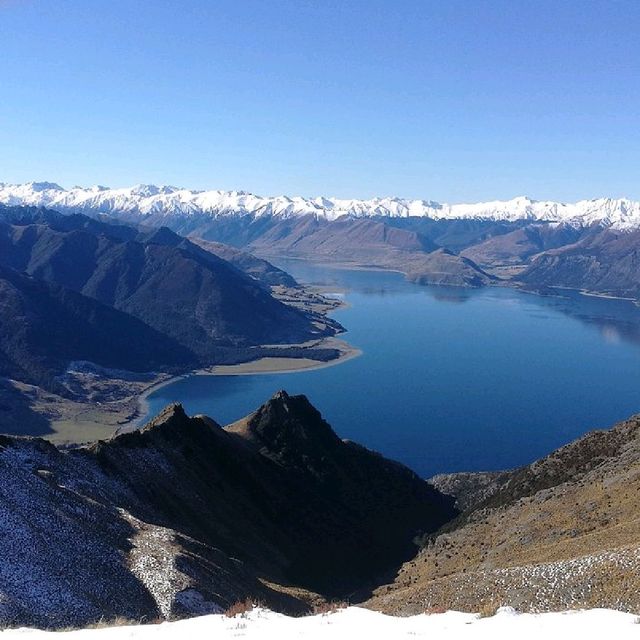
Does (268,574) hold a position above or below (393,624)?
below

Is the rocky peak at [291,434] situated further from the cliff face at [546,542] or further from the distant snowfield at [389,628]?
the distant snowfield at [389,628]

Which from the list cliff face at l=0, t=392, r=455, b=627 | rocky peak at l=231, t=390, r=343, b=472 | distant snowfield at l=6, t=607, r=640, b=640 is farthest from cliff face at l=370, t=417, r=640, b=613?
rocky peak at l=231, t=390, r=343, b=472

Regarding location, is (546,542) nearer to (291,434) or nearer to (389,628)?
(389,628)

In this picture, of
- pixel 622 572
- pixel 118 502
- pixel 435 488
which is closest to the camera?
pixel 622 572

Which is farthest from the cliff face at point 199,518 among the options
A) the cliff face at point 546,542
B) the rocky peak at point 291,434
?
the cliff face at point 546,542

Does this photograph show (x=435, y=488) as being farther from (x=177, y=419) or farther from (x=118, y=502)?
(x=118, y=502)

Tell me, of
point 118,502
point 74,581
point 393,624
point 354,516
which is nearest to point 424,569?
point 354,516
